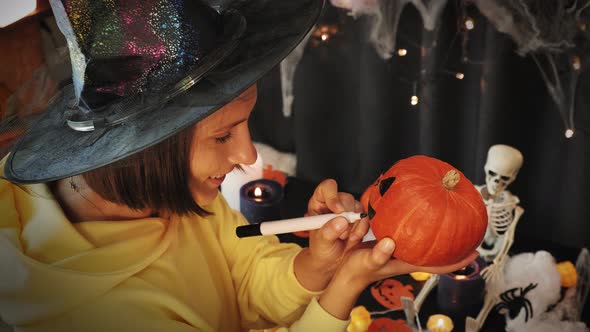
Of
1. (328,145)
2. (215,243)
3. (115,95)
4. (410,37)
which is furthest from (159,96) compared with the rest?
(328,145)

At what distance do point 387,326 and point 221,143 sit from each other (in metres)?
0.55

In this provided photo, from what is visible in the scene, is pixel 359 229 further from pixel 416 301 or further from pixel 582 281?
pixel 582 281

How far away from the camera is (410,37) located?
1606mm

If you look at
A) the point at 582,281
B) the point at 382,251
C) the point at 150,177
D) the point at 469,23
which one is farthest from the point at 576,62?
the point at 150,177

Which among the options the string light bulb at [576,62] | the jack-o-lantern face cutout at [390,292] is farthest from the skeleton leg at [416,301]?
the string light bulb at [576,62]

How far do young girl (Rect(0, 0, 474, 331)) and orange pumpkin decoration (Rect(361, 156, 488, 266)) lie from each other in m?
0.04

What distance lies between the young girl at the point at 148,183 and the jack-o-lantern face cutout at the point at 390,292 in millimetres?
316

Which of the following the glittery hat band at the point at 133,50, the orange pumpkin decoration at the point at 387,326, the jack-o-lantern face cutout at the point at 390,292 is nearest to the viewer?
the glittery hat band at the point at 133,50

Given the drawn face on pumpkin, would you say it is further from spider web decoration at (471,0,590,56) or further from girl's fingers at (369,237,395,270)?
spider web decoration at (471,0,590,56)

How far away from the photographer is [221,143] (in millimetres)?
806

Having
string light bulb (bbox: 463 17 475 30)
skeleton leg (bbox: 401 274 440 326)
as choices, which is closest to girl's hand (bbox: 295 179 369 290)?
skeleton leg (bbox: 401 274 440 326)

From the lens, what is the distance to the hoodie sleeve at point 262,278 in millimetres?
980

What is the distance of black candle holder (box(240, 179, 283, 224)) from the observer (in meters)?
1.42

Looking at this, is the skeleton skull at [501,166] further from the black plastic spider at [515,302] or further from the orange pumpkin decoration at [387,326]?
the orange pumpkin decoration at [387,326]
